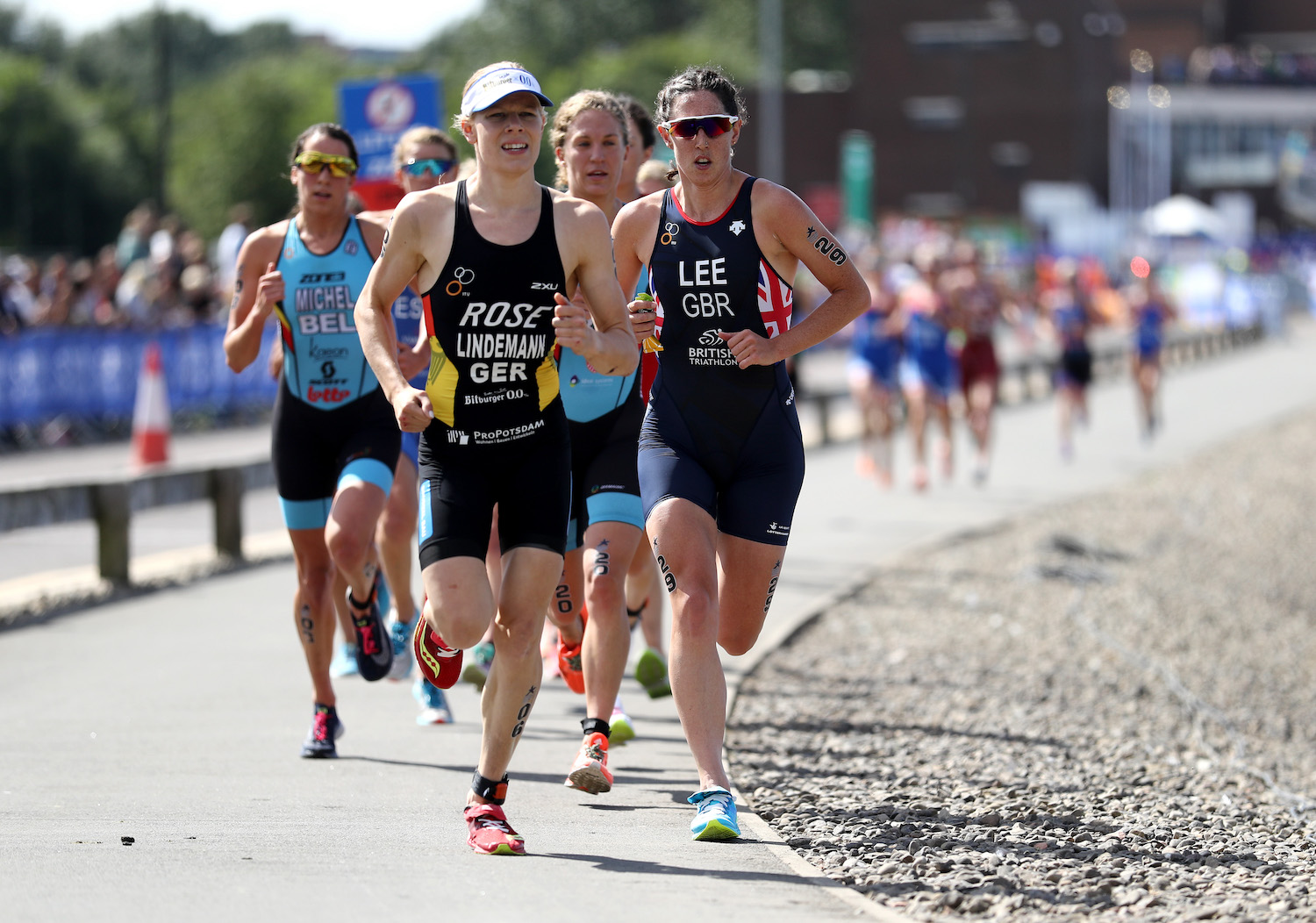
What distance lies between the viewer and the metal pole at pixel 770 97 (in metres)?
49.0

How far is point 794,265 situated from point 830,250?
0.13 m

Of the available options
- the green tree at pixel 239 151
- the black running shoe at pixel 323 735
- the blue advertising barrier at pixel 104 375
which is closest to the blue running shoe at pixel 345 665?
the black running shoe at pixel 323 735

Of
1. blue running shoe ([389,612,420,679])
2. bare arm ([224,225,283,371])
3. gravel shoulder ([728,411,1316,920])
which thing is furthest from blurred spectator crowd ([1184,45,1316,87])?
bare arm ([224,225,283,371])

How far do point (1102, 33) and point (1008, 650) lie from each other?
80.7 m

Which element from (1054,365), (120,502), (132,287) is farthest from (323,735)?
(1054,365)

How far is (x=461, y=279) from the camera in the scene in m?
5.39

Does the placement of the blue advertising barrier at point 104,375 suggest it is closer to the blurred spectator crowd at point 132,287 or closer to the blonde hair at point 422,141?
the blurred spectator crowd at point 132,287

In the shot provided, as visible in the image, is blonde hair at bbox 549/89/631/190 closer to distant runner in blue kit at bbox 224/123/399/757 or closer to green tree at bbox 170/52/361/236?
distant runner in blue kit at bbox 224/123/399/757


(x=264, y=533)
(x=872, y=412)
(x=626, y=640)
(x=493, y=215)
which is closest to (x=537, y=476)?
(x=493, y=215)

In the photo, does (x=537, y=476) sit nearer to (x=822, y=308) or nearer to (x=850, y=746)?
(x=822, y=308)

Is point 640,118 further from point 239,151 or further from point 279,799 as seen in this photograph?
point 239,151

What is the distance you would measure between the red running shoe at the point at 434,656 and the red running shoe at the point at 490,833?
0.41m

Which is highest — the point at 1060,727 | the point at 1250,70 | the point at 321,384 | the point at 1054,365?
the point at 1250,70

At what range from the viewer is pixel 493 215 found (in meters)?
5.45
